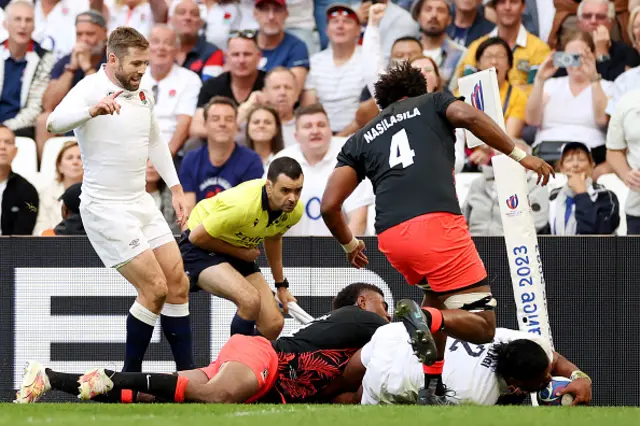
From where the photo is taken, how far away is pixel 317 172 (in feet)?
38.4

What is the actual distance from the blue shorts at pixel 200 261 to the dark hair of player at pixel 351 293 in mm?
913

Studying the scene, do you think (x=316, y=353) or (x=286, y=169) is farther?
(x=286, y=169)

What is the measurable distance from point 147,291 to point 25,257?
7.63 feet

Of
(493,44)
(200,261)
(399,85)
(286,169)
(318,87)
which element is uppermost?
(493,44)

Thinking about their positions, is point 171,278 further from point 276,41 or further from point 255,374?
point 276,41

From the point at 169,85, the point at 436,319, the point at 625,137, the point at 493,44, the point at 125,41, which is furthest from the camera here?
the point at 169,85

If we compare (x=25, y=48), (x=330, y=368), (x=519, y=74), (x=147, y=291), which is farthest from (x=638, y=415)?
(x=25, y=48)

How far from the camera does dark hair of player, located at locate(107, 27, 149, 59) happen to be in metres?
8.37

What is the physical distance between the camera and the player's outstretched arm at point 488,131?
24.5 feet

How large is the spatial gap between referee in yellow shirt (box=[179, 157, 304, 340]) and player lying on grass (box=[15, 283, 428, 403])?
2.98 ft

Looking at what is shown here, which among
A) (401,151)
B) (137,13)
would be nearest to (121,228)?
(401,151)

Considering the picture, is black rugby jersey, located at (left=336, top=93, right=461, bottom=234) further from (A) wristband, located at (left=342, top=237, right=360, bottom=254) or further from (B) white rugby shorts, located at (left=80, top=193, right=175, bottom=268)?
(B) white rugby shorts, located at (left=80, top=193, right=175, bottom=268)

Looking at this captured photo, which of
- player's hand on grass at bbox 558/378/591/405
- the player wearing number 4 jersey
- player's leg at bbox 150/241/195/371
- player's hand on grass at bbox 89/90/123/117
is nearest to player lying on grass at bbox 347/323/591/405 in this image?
the player wearing number 4 jersey

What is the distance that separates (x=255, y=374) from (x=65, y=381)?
126 cm
